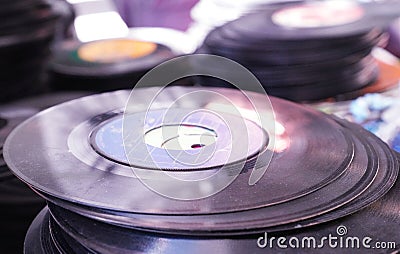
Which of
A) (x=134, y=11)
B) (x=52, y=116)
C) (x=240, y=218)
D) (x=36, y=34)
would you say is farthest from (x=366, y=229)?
(x=134, y=11)

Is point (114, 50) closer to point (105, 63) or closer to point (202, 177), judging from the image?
point (105, 63)

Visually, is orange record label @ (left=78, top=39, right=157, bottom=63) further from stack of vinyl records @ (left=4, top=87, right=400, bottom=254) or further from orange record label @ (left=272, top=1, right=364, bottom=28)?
stack of vinyl records @ (left=4, top=87, right=400, bottom=254)

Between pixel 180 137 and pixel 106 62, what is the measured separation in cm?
56

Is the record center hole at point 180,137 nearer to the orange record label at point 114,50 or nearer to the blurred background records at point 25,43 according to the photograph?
the blurred background records at point 25,43

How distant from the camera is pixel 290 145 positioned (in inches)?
24.1

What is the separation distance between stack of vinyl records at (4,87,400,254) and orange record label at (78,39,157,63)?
0.49 m

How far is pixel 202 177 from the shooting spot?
1.79 feet

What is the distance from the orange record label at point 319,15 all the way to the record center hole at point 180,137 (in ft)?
1.55

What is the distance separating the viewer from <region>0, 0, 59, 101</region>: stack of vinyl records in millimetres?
963

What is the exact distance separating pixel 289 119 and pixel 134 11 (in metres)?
1.68

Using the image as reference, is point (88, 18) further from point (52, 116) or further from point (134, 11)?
point (52, 116)

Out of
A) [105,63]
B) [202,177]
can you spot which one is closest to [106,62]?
[105,63]

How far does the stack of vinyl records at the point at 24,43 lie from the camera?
963 millimetres

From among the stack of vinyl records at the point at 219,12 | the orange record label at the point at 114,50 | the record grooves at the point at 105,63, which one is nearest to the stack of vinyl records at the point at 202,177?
the record grooves at the point at 105,63
